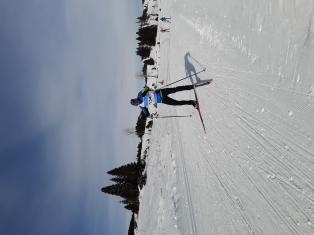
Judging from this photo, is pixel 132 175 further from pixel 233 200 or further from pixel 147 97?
pixel 233 200

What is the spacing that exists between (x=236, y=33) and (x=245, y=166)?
150 inches

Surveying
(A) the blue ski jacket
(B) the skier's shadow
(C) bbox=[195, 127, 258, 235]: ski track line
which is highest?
(B) the skier's shadow

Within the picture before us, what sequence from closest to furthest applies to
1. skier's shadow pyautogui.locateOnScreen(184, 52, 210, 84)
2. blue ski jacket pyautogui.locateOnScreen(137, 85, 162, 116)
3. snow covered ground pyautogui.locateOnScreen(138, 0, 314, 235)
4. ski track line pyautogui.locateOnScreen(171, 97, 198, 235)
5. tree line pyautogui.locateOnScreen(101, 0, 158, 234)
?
snow covered ground pyautogui.locateOnScreen(138, 0, 314, 235) < ski track line pyautogui.locateOnScreen(171, 97, 198, 235) < blue ski jacket pyautogui.locateOnScreen(137, 85, 162, 116) < skier's shadow pyautogui.locateOnScreen(184, 52, 210, 84) < tree line pyautogui.locateOnScreen(101, 0, 158, 234)

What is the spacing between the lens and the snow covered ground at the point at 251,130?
548 centimetres

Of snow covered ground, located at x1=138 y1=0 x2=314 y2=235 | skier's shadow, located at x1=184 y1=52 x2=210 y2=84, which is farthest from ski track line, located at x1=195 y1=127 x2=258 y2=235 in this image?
skier's shadow, located at x1=184 y1=52 x2=210 y2=84

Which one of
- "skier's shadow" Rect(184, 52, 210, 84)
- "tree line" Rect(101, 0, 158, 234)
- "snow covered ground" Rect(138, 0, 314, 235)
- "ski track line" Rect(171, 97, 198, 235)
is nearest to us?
"snow covered ground" Rect(138, 0, 314, 235)

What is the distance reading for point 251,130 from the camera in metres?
7.19

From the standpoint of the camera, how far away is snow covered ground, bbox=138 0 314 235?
548 centimetres

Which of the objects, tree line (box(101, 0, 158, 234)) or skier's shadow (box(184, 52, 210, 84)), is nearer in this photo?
skier's shadow (box(184, 52, 210, 84))

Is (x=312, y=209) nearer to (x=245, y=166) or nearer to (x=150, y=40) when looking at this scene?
(x=245, y=166)

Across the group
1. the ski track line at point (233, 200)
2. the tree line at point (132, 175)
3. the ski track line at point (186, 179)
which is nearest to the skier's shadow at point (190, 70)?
the ski track line at point (186, 179)

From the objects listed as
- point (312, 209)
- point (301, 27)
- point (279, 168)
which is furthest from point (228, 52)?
point (312, 209)

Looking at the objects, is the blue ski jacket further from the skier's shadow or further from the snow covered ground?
the skier's shadow

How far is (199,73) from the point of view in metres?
12.1
